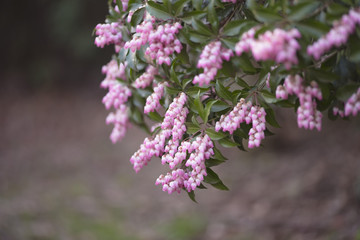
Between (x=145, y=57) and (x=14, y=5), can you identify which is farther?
(x=14, y=5)

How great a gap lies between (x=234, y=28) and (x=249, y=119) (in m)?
0.38

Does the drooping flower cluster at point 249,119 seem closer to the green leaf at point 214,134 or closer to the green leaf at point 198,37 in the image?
the green leaf at point 214,134

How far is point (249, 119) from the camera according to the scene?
61.9 inches

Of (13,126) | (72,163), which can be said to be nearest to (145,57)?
(72,163)

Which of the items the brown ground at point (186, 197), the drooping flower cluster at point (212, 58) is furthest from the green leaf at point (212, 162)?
the brown ground at point (186, 197)

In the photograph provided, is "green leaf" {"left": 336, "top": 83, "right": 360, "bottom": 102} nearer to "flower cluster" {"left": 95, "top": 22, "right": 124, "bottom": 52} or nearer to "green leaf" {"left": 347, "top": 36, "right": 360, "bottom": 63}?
"green leaf" {"left": 347, "top": 36, "right": 360, "bottom": 63}

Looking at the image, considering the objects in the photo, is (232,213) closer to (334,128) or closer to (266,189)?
(266,189)

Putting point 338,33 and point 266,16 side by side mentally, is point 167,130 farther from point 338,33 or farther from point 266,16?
point 338,33

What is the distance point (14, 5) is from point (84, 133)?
3.21 metres

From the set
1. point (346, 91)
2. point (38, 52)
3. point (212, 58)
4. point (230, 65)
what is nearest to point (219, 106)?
point (230, 65)

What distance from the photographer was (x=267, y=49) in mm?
1183

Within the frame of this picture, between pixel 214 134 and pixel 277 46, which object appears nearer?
pixel 277 46

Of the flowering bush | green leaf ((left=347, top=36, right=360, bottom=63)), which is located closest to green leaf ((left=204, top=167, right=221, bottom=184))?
the flowering bush

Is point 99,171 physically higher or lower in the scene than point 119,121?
lower
